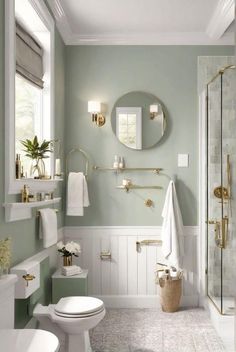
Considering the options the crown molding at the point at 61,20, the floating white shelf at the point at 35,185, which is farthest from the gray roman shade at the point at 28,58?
the floating white shelf at the point at 35,185

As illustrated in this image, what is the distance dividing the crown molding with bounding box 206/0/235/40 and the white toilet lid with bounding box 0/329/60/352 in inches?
114

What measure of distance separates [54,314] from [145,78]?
2.55 m

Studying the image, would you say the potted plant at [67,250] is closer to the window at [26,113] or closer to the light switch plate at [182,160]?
the window at [26,113]

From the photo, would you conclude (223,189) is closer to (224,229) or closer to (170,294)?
(224,229)

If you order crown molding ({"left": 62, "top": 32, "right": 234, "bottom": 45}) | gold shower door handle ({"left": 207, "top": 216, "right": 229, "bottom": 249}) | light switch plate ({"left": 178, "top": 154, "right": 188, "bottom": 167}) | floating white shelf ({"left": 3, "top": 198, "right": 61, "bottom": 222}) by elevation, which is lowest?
gold shower door handle ({"left": 207, "top": 216, "right": 229, "bottom": 249})

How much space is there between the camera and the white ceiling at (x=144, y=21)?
3.88 metres

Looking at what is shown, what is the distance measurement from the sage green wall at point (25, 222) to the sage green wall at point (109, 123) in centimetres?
21

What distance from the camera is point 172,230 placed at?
4.46 metres

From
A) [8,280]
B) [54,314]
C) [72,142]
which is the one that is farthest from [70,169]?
[8,280]

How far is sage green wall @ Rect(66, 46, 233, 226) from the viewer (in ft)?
15.2

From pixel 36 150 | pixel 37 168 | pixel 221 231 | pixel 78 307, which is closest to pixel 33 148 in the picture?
pixel 36 150

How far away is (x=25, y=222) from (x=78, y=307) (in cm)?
67

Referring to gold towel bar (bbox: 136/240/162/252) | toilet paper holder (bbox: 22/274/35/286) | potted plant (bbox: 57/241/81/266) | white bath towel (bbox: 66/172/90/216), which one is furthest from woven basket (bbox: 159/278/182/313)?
toilet paper holder (bbox: 22/274/35/286)

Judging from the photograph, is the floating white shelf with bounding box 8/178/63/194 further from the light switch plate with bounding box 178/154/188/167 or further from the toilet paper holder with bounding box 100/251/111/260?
→ the light switch plate with bounding box 178/154/188/167
